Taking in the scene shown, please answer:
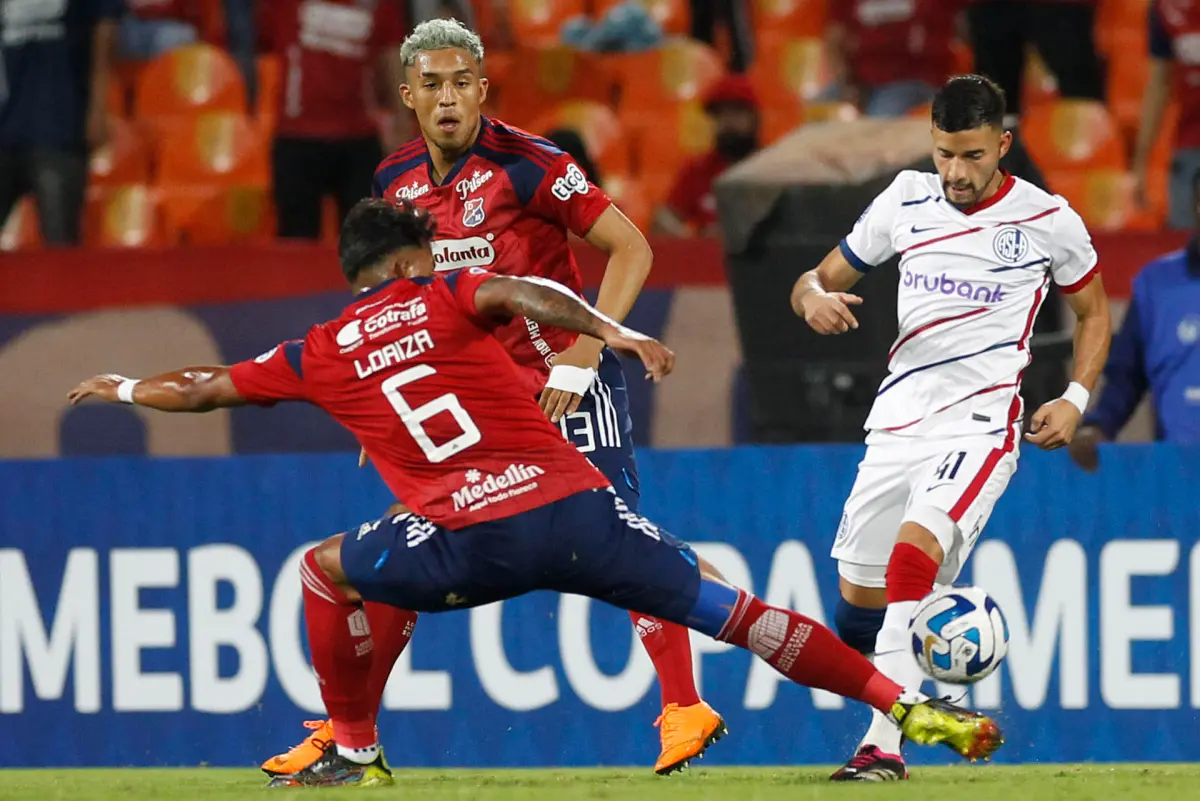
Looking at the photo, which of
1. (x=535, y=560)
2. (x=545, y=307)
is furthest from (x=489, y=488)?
(x=545, y=307)

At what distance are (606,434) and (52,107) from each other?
5.16 meters

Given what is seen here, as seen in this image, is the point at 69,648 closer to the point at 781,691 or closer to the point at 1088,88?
the point at 781,691

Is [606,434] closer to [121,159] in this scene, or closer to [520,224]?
[520,224]

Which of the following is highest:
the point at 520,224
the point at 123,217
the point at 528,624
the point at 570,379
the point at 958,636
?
the point at 520,224

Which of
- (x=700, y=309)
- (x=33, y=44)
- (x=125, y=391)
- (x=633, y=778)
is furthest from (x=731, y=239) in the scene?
(x=33, y=44)

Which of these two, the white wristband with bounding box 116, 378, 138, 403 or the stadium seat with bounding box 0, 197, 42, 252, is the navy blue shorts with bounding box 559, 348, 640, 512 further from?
the stadium seat with bounding box 0, 197, 42, 252

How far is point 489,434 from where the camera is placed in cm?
507

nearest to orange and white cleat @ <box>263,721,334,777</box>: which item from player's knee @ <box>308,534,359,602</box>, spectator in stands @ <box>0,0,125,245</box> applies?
player's knee @ <box>308,534,359,602</box>

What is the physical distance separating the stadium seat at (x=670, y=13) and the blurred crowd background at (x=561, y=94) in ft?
0.04

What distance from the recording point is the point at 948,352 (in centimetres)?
583

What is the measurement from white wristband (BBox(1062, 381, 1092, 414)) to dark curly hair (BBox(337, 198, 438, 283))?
1897mm

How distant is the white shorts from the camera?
5.70 m

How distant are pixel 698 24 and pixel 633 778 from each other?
6383 mm

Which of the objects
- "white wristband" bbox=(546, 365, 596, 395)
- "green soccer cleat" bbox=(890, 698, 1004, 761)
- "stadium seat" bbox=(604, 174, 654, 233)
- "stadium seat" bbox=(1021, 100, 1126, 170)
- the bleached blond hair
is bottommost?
"green soccer cleat" bbox=(890, 698, 1004, 761)
